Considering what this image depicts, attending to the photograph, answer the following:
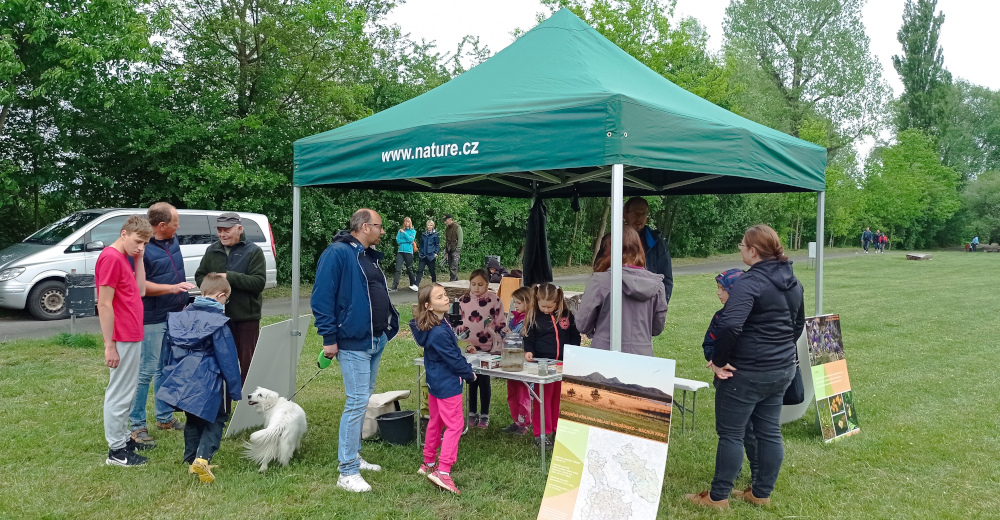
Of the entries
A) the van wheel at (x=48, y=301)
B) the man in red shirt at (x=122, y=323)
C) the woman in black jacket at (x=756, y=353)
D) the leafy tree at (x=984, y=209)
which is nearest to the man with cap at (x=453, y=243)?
the van wheel at (x=48, y=301)

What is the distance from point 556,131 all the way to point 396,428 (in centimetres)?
261

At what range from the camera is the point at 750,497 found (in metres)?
4.07

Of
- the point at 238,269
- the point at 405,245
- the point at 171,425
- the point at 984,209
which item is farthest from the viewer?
the point at 984,209

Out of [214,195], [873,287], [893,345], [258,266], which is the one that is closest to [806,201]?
[873,287]

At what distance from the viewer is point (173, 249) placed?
16.8 feet

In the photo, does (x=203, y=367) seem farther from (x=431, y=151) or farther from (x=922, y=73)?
(x=922, y=73)

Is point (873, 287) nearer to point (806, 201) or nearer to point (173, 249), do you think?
point (806, 201)

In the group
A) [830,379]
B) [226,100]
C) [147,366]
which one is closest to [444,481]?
[147,366]

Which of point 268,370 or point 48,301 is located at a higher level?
point 268,370

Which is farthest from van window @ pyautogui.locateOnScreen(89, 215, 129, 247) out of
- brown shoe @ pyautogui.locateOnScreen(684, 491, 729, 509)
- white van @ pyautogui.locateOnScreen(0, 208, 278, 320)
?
brown shoe @ pyautogui.locateOnScreen(684, 491, 729, 509)

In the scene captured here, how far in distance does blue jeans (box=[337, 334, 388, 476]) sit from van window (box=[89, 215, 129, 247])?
8.97 m

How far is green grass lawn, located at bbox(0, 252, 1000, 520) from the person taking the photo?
3.95m

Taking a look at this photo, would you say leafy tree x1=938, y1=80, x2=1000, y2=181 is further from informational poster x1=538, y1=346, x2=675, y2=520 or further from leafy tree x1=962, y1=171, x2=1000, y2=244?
informational poster x1=538, y1=346, x2=675, y2=520

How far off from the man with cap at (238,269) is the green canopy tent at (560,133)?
1.24ft
